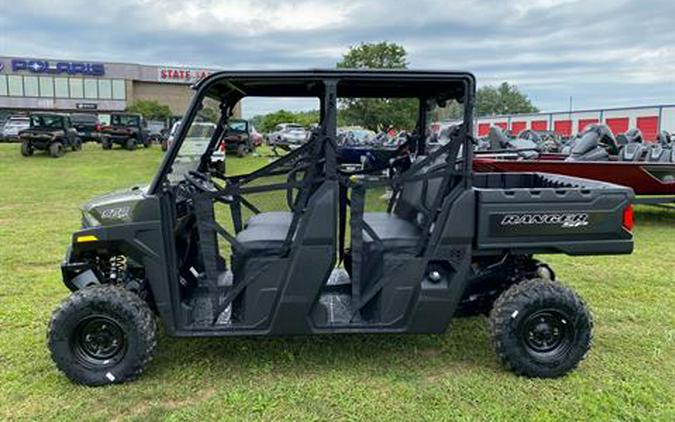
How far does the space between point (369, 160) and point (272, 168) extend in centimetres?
96

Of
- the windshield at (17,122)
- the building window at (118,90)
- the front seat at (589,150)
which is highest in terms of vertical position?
the building window at (118,90)

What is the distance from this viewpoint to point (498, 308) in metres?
3.37

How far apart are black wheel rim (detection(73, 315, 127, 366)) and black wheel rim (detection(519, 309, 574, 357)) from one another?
2.41 meters

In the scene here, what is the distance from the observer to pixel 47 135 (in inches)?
821

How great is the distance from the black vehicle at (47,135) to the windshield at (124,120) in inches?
147

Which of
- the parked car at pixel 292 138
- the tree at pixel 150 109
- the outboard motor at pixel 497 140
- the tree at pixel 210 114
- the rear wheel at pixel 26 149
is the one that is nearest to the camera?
the tree at pixel 210 114

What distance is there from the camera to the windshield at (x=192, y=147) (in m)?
3.31

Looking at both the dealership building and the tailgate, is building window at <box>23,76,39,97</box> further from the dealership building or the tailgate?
the tailgate

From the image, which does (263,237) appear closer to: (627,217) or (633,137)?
(627,217)

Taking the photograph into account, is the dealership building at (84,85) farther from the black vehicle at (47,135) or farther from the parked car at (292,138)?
the parked car at (292,138)

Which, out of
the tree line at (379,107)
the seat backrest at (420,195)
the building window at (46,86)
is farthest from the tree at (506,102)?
the seat backrest at (420,195)

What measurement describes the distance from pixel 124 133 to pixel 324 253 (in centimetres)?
Result: 2449

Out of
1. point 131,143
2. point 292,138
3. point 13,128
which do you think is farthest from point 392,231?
point 13,128

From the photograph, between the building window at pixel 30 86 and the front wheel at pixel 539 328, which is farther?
the building window at pixel 30 86
